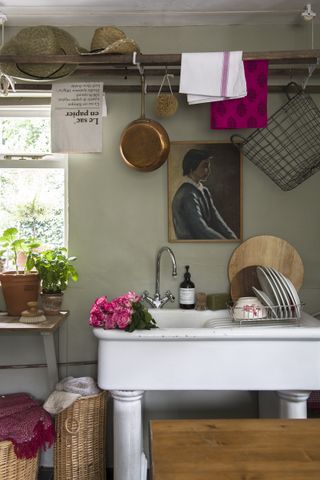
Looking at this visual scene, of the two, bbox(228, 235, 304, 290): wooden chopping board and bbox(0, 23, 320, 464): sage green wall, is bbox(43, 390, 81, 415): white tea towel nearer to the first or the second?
bbox(0, 23, 320, 464): sage green wall

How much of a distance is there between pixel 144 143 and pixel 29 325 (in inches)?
41.8

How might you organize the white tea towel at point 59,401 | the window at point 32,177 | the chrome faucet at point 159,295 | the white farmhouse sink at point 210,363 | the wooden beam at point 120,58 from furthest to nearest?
1. the window at point 32,177
2. the chrome faucet at point 159,295
3. the white tea towel at point 59,401
4. the wooden beam at point 120,58
5. the white farmhouse sink at point 210,363

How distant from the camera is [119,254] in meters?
2.69

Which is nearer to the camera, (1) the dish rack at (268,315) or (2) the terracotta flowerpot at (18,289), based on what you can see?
(1) the dish rack at (268,315)

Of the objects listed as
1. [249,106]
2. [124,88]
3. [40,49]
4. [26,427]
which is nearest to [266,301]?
[249,106]

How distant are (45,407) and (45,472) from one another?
0.52 metres

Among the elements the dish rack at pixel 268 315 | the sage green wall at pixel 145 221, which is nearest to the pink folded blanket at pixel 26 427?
the sage green wall at pixel 145 221

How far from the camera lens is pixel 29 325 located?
2311 millimetres

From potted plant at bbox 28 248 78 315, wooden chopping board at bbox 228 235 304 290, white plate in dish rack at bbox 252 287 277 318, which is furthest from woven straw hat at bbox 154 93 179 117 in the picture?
white plate in dish rack at bbox 252 287 277 318

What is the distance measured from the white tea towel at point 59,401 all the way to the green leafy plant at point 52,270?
0.52 meters

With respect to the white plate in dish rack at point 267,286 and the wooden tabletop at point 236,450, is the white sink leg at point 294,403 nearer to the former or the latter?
the white plate in dish rack at point 267,286

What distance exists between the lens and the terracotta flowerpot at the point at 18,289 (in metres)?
2.52

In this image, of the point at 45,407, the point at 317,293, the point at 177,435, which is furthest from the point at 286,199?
the point at 177,435

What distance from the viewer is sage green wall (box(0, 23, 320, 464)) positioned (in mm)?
2662
